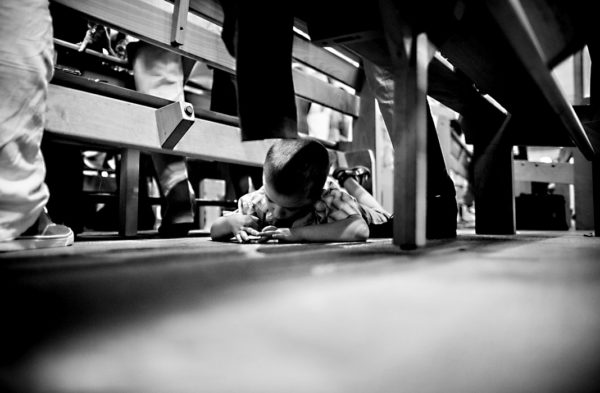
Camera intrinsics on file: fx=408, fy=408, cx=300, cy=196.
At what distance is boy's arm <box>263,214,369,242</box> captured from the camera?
49.3 inches

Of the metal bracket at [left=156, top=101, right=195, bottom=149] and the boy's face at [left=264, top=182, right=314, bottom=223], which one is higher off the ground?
the metal bracket at [left=156, top=101, right=195, bottom=149]

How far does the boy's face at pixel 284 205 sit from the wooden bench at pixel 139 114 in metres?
0.45

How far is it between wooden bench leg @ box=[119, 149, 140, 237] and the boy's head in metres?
0.63

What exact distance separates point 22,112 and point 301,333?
0.94 metres

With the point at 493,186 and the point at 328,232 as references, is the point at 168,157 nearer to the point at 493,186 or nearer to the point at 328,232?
the point at 328,232

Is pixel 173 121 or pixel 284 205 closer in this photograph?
pixel 284 205

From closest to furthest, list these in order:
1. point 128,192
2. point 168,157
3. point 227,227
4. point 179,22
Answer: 1. point 227,227
2. point 179,22
3. point 128,192
4. point 168,157

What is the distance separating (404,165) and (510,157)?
47.6 inches

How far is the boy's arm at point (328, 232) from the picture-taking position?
1.25 metres

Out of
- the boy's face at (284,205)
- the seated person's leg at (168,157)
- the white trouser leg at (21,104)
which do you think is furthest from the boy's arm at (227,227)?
the white trouser leg at (21,104)

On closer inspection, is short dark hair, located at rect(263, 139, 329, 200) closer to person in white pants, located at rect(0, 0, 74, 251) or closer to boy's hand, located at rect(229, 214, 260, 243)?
boy's hand, located at rect(229, 214, 260, 243)

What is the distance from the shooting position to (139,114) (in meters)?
1.55

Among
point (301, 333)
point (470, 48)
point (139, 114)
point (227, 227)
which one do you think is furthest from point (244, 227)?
point (301, 333)

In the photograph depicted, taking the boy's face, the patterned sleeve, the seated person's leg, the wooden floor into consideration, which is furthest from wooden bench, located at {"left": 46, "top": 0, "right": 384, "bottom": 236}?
the wooden floor
